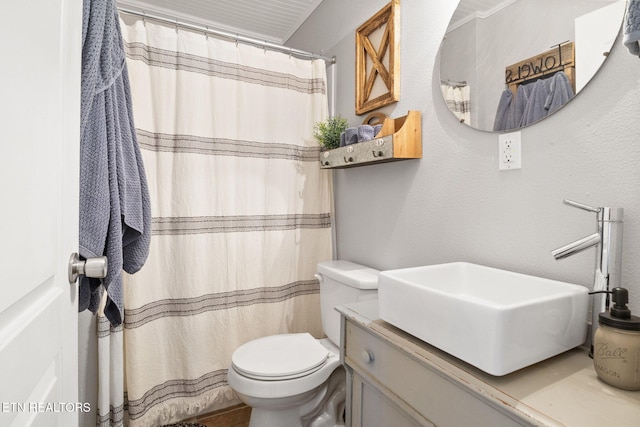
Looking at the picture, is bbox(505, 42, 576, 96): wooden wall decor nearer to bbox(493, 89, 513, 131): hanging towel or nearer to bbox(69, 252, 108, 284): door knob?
bbox(493, 89, 513, 131): hanging towel

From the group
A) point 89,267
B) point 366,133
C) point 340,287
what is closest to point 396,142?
point 366,133

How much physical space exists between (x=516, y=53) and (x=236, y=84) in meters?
1.29

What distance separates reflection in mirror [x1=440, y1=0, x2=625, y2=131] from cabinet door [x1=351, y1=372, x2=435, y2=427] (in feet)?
2.92

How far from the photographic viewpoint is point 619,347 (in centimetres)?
66

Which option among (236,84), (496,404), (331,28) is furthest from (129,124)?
(331,28)

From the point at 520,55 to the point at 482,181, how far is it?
40 centimetres

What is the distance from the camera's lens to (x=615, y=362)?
0.66 m

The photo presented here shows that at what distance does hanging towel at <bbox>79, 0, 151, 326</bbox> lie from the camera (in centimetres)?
86

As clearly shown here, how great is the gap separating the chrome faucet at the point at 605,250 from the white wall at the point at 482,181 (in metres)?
0.07

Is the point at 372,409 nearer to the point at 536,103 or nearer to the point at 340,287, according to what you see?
the point at 340,287

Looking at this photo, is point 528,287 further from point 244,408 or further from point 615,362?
point 244,408

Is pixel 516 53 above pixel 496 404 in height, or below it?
above

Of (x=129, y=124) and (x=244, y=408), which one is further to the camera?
(x=244, y=408)

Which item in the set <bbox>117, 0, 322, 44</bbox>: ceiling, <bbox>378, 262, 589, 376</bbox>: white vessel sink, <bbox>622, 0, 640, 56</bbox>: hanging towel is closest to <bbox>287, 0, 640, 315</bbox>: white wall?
<bbox>378, 262, 589, 376</bbox>: white vessel sink
